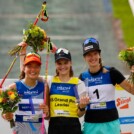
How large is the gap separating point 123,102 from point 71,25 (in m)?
12.6

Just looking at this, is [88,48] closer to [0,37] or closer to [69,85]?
[69,85]

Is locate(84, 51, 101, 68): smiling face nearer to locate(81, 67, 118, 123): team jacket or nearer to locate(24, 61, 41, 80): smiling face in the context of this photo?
locate(81, 67, 118, 123): team jacket

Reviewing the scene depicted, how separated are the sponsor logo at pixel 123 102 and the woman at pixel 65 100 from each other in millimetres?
2718

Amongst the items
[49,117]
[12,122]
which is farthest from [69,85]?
[12,122]

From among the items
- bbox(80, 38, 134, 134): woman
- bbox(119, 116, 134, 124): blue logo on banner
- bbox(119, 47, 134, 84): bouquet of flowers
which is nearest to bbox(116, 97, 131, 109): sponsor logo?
bbox(119, 116, 134, 124): blue logo on banner

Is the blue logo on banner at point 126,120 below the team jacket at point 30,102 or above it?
below

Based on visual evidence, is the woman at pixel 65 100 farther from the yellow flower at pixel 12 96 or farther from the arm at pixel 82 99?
the yellow flower at pixel 12 96

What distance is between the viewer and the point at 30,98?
21.3ft

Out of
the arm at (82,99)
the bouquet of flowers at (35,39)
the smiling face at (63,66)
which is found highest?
the bouquet of flowers at (35,39)

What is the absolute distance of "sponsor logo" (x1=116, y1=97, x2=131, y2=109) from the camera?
9000mm

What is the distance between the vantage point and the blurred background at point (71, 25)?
60.7 feet

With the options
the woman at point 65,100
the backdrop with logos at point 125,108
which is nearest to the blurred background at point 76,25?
the backdrop with logos at point 125,108

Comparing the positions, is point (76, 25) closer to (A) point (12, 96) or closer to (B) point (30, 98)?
(B) point (30, 98)

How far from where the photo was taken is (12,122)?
6.46 m
